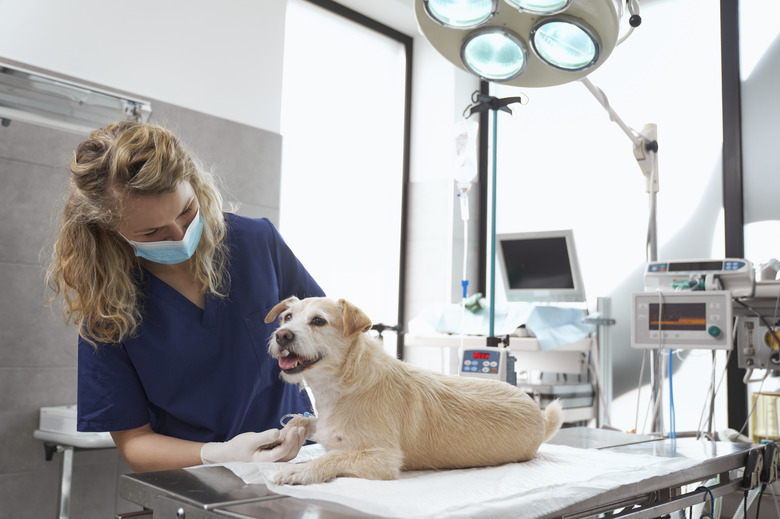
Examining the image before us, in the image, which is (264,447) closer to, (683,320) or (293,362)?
(293,362)

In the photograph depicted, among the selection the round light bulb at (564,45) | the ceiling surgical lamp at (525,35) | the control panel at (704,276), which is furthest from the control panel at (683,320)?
the round light bulb at (564,45)

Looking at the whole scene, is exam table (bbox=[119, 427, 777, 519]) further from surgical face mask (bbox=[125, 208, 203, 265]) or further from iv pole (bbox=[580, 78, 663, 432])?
iv pole (bbox=[580, 78, 663, 432])

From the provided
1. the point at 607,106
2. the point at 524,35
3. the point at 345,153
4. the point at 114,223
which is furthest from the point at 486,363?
the point at 345,153

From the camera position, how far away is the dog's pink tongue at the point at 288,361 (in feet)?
3.19

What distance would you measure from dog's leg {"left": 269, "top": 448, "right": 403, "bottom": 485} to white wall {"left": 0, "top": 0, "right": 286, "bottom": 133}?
246cm

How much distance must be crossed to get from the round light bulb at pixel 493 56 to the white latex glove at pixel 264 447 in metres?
0.79

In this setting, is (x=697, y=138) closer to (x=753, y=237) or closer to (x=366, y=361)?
(x=753, y=237)

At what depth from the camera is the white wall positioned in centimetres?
273

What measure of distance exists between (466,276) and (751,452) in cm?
318

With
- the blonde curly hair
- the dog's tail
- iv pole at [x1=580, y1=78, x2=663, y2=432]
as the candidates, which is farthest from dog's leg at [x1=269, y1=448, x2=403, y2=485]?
iv pole at [x1=580, y1=78, x2=663, y2=432]

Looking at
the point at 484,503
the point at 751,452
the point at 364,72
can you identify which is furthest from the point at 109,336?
the point at 364,72

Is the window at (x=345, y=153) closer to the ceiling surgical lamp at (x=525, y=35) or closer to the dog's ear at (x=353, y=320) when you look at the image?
the ceiling surgical lamp at (x=525, y=35)

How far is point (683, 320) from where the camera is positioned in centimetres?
222

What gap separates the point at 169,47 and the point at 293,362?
104 inches
